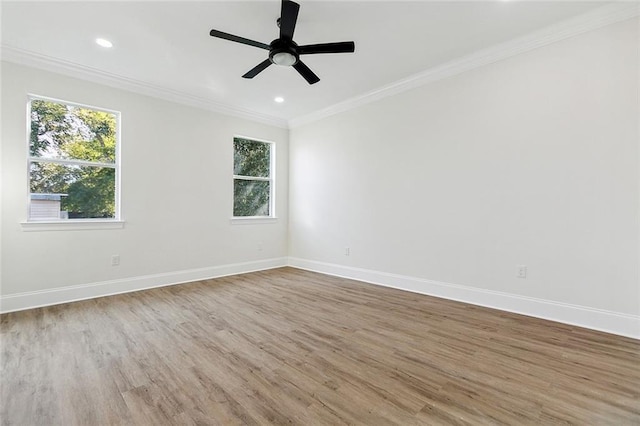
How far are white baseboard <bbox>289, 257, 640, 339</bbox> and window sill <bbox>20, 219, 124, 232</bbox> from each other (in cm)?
352

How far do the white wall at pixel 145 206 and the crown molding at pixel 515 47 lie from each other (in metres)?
2.56

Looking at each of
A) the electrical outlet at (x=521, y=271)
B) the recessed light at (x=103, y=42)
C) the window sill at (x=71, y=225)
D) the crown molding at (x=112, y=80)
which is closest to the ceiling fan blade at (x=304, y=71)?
the recessed light at (x=103, y=42)

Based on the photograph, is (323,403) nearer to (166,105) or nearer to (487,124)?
(487,124)

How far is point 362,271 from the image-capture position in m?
4.62

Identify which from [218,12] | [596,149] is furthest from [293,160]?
[596,149]

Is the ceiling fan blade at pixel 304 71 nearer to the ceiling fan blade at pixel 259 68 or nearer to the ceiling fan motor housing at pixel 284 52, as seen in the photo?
the ceiling fan motor housing at pixel 284 52

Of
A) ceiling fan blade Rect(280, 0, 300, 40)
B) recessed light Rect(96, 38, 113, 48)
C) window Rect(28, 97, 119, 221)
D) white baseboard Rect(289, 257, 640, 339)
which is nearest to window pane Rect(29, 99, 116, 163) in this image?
window Rect(28, 97, 119, 221)

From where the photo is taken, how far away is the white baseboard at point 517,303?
261cm

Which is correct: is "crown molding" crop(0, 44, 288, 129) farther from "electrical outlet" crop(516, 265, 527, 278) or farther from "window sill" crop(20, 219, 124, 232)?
"electrical outlet" crop(516, 265, 527, 278)

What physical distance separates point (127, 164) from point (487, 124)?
4.68m

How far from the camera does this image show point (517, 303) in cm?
315

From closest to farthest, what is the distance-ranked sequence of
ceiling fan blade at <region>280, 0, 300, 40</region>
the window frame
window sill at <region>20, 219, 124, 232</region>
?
ceiling fan blade at <region>280, 0, 300, 40</region> < window sill at <region>20, 219, 124, 232</region> < the window frame

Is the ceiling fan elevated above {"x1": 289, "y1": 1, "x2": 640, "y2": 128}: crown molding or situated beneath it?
situated beneath

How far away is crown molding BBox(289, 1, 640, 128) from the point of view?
8.51 feet
